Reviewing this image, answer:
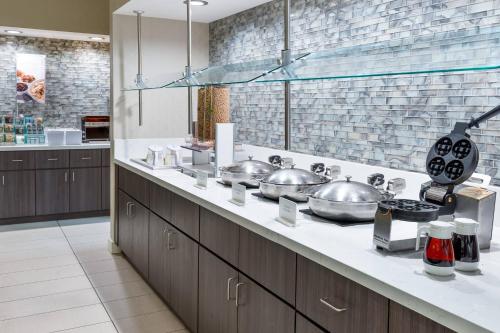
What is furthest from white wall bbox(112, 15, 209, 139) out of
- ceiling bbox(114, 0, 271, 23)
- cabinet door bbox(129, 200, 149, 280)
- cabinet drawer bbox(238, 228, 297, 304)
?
cabinet drawer bbox(238, 228, 297, 304)

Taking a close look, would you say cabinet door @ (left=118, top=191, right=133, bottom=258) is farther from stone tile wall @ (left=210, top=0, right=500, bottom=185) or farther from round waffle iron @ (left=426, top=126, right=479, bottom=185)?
round waffle iron @ (left=426, top=126, right=479, bottom=185)

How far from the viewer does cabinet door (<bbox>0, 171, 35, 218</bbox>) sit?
18.3 feet

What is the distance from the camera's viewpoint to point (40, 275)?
4027 millimetres

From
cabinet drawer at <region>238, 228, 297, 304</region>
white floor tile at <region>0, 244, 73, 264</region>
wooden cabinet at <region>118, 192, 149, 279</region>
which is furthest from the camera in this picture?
white floor tile at <region>0, 244, 73, 264</region>

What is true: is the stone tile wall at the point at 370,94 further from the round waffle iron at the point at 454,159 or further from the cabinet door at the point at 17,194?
the cabinet door at the point at 17,194

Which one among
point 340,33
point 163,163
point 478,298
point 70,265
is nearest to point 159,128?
point 163,163

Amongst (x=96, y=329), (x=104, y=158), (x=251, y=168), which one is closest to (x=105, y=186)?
(x=104, y=158)

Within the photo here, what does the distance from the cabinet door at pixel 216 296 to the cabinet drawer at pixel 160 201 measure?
1.97ft

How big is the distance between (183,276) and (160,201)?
0.61 metres

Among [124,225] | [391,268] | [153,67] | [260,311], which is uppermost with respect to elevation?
[153,67]

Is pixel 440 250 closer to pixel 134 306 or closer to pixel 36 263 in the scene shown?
pixel 134 306

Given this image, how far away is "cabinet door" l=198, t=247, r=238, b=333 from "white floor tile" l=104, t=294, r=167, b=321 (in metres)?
0.76

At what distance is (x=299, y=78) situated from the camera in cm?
200

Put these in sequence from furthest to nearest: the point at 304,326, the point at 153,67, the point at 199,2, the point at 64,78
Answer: the point at 64,78
the point at 153,67
the point at 199,2
the point at 304,326
